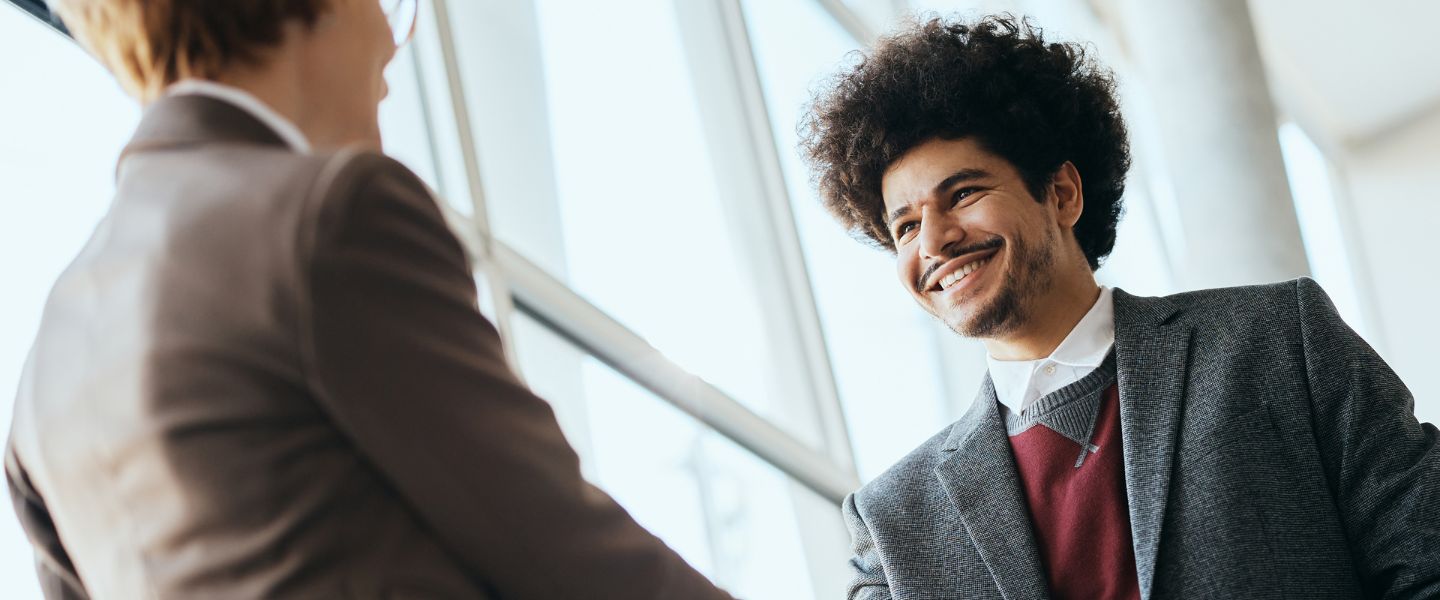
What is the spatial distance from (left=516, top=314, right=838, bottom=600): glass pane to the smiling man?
877 mm

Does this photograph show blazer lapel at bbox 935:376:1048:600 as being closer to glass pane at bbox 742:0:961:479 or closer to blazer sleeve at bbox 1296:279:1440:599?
blazer sleeve at bbox 1296:279:1440:599

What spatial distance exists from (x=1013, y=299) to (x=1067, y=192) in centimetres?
39

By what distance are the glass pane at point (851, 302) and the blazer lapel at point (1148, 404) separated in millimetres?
2305

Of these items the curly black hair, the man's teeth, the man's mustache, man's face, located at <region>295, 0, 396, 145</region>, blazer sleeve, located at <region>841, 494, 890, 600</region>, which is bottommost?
blazer sleeve, located at <region>841, 494, 890, 600</region>

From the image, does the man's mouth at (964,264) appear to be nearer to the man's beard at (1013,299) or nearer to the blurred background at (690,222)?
the man's beard at (1013,299)

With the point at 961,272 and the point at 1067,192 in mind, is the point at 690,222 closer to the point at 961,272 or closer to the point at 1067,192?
the point at 1067,192

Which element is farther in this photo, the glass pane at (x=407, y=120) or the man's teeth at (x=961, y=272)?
the glass pane at (x=407, y=120)

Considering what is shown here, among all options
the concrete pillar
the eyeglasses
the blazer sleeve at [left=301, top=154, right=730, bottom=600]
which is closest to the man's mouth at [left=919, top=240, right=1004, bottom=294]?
the eyeglasses

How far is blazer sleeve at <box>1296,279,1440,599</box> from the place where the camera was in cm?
170

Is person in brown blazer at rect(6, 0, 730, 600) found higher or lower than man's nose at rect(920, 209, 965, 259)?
lower

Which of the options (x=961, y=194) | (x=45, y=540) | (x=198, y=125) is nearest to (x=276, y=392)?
(x=198, y=125)

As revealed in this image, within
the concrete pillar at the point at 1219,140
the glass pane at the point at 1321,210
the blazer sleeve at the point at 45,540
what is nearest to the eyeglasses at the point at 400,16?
the blazer sleeve at the point at 45,540

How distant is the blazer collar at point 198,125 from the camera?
1.00 meters

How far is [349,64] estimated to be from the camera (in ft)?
Result: 3.52
